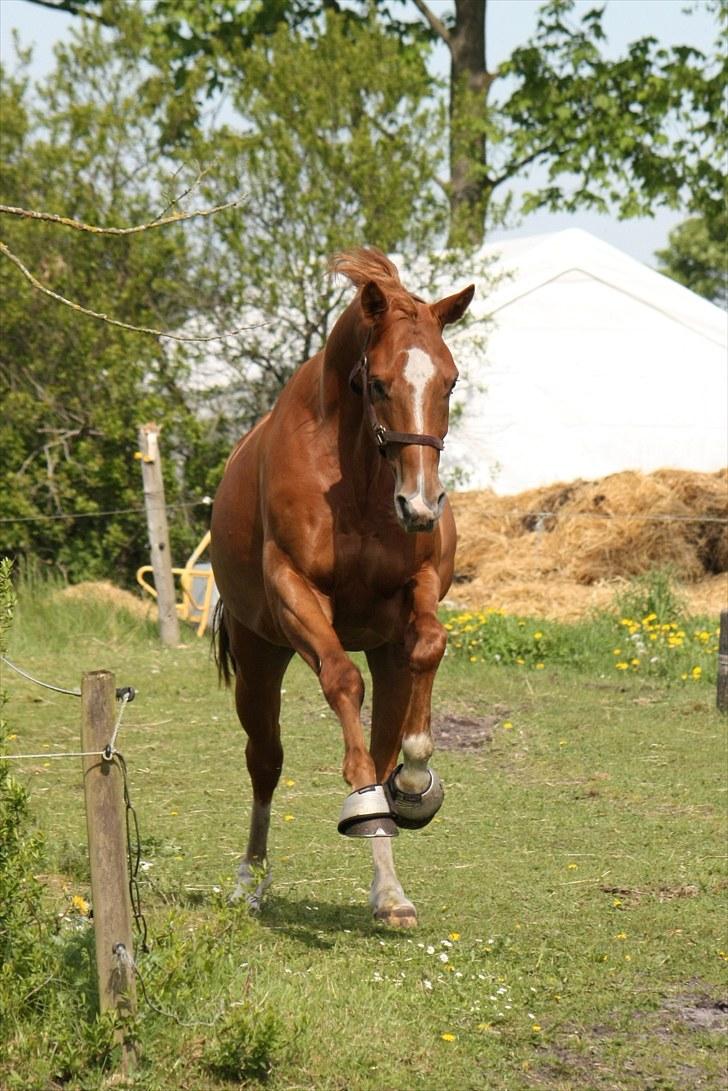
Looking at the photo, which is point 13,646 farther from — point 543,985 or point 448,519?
point 543,985

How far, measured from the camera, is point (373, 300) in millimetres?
4824

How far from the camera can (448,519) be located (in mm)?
5824

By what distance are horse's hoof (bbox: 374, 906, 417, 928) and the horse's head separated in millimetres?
1500

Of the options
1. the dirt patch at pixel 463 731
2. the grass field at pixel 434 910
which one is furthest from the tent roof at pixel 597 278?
the dirt patch at pixel 463 731

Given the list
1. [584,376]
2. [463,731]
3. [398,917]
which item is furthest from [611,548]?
Answer: [398,917]

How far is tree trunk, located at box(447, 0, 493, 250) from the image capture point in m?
17.1

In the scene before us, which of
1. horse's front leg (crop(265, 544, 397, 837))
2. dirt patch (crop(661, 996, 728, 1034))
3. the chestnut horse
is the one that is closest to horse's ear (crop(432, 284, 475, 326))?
the chestnut horse

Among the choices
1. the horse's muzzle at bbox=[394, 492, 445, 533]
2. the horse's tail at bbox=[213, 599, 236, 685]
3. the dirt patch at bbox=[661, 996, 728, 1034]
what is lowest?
the dirt patch at bbox=[661, 996, 728, 1034]

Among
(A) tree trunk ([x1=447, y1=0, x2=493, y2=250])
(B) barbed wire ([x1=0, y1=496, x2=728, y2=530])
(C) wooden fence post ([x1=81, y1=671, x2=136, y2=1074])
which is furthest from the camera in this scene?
(A) tree trunk ([x1=447, y1=0, x2=493, y2=250])

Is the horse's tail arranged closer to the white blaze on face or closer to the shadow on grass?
the shadow on grass

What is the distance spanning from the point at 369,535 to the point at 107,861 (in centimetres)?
172

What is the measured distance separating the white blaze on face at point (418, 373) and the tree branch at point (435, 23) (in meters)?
20.2

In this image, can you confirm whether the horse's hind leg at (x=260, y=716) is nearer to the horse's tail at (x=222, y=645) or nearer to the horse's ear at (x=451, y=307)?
the horse's tail at (x=222, y=645)

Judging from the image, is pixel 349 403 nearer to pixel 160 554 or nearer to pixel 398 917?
pixel 398 917
